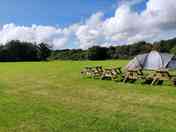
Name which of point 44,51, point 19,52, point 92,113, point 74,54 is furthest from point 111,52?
point 92,113

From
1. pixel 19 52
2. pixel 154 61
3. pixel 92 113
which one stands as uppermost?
pixel 19 52

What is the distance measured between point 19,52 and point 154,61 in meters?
70.4

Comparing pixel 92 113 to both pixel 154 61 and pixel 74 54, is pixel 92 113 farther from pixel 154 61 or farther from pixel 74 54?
pixel 74 54

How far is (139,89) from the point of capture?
13289 mm

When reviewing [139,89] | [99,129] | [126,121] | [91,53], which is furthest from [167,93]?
[91,53]

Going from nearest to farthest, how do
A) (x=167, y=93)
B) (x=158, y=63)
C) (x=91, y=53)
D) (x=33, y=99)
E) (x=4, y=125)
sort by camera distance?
(x=4, y=125) < (x=33, y=99) < (x=167, y=93) < (x=158, y=63) < (x=91, y=53)

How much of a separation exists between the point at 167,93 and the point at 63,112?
5.71 metres

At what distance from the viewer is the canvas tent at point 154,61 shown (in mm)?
20438

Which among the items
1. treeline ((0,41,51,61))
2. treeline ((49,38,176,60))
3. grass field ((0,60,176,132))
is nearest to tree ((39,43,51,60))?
treeline ((0,41,51,61))

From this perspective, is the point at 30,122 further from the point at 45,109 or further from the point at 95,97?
the point at 95,97

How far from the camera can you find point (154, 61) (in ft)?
68.6

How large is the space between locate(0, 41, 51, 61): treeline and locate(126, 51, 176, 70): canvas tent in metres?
65.5

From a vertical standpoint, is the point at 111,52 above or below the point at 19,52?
below

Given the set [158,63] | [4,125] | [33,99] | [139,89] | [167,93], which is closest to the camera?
[4,125]
